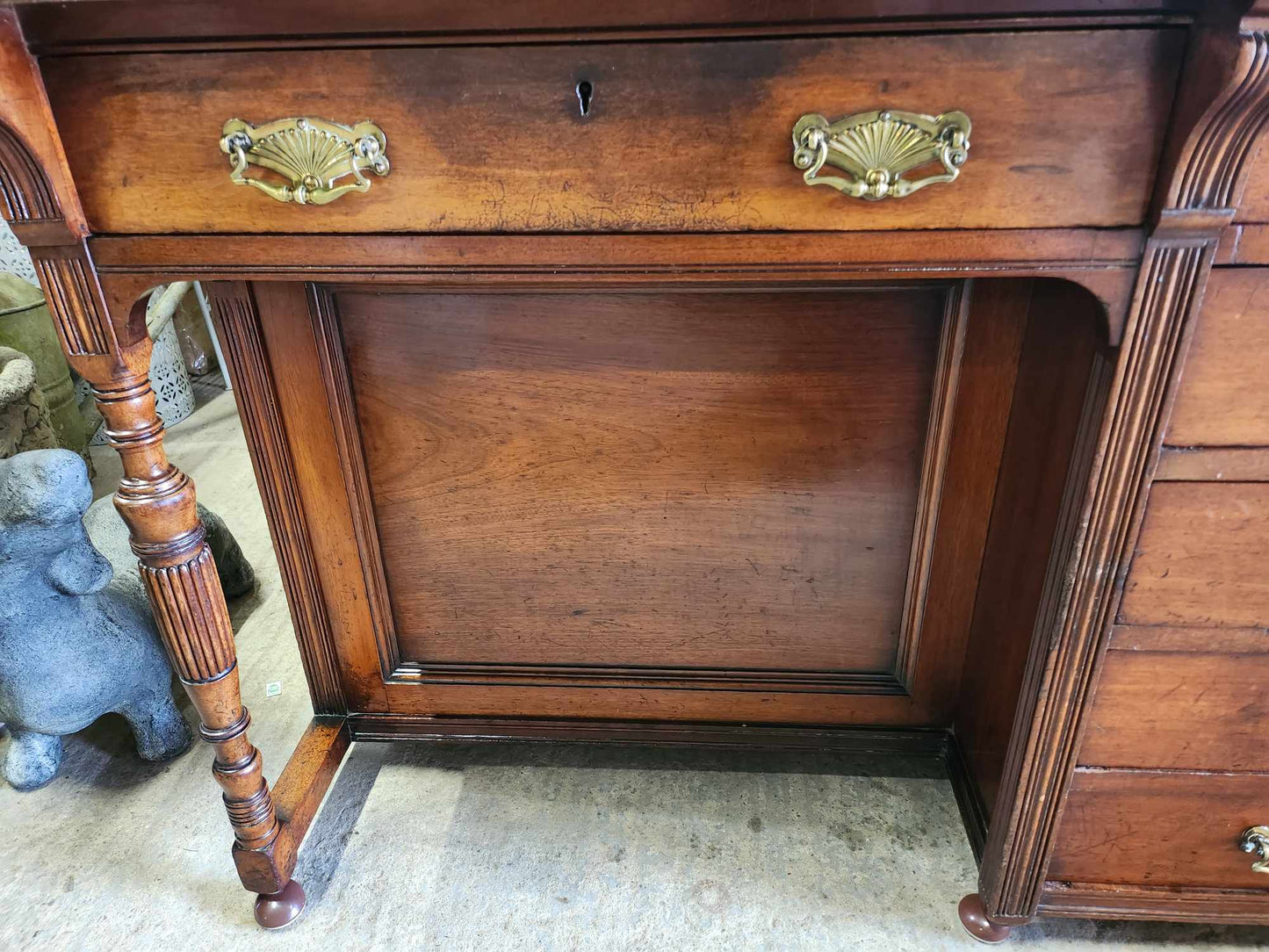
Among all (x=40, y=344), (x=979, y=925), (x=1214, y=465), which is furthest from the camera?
(x=40, y=344)

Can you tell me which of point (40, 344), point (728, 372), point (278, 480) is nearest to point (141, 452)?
point (278, 480)

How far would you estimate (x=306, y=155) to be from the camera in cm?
66

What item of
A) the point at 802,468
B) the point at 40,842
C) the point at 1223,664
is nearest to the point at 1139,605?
the point at 1223,664

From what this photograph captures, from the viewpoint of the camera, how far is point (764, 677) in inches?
47.3

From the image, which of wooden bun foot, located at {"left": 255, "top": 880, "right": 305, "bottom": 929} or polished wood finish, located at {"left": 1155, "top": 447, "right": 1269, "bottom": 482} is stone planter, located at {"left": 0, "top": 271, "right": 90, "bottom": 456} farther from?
polished wood finish, located at {"left": 1155, "top": 447, "right": 1269, "bottom": 482}

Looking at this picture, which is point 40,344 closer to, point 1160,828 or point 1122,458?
point 1122,458

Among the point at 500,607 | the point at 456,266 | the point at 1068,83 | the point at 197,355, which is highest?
the point at 1068,83

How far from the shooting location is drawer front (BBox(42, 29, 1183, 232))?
0.61 metres

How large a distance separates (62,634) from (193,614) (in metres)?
0.44

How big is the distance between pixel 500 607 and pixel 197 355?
231cm

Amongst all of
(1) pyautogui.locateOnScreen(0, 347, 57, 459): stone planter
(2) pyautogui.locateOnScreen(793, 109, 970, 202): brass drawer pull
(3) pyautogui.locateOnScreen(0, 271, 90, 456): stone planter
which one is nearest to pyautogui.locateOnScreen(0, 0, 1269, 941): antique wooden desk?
(2) pyautogui.locateOnScreen(793, 109, 970, 202): brass drawer pull

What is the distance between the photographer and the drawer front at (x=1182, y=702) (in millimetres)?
808

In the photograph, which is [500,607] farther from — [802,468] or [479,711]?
[802,468]

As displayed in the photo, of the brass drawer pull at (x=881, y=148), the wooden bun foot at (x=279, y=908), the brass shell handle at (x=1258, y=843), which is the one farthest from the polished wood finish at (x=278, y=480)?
the brass shell handle at (x=1258, y=843)
